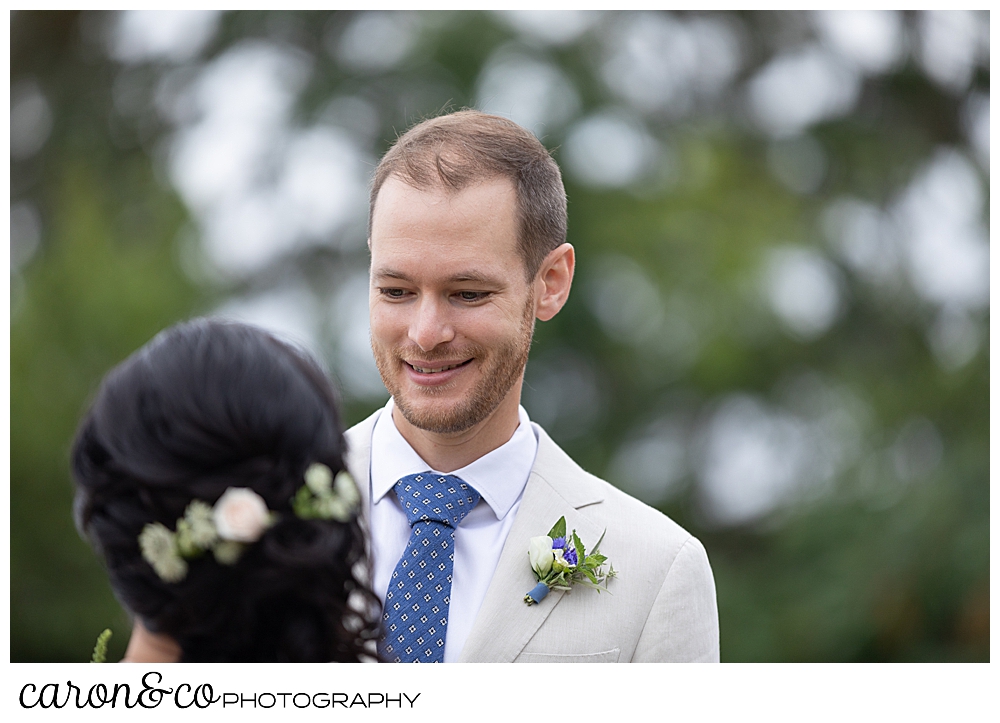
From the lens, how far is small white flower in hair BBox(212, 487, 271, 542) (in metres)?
2.07

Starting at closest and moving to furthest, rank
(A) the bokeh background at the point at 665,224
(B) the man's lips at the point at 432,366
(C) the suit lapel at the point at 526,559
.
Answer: (C) the suit lapel at the point at 526,559 < (B) the man's lips at the point at 432,366 < (A) the bokeh background at the point at 665,224

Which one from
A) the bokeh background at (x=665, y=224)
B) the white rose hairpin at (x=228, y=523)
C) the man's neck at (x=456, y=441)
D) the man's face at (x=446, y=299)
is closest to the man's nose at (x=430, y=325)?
the man's face at (x=446, y=299)

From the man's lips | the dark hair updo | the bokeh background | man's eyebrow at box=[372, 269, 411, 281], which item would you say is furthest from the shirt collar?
the bokeh background

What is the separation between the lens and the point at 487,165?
2926 millimetres

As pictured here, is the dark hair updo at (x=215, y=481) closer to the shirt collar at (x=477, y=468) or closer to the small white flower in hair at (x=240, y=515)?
the small white flower in hair at (x=240, y=515)

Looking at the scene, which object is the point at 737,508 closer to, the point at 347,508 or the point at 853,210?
the point at 853,210

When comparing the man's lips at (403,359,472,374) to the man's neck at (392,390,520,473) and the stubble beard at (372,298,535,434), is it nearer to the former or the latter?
the stubble beard at (372,298,535,434)

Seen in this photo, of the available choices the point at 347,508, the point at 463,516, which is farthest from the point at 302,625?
the point at 463,516

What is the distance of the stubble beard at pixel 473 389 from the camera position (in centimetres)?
293

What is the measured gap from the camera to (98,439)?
2113mm

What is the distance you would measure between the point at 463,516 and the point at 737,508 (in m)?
5.25

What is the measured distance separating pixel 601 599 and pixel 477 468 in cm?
52

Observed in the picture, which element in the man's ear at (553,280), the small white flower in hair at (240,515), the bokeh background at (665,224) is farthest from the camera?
the bokeh background at (665,224)
